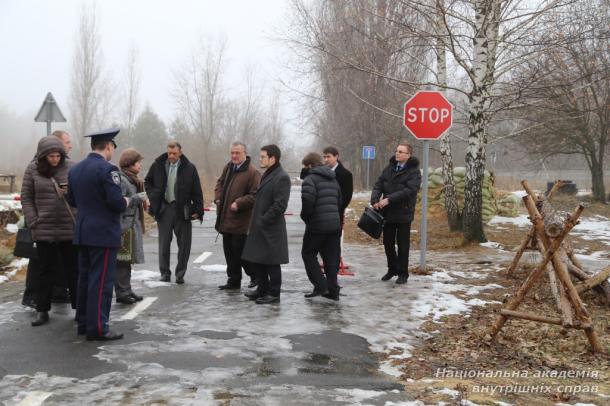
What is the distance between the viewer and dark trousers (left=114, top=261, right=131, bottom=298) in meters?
7.13

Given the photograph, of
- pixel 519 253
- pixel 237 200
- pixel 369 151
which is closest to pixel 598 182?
pixel 369 151

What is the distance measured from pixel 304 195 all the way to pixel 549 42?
22.7ft

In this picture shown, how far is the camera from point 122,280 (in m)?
7.21

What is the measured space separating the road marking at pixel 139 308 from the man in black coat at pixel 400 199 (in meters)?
3.30

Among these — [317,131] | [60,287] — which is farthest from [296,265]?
[317,131]

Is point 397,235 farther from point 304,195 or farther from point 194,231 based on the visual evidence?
point 194,231

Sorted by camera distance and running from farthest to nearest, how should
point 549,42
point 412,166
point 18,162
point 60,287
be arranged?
point 18,162, point 549,42, point 412,166, point 60,287

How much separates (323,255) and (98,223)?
10.0 ft

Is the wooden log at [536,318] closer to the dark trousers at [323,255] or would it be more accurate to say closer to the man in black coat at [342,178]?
the dark trousers at [323,255]

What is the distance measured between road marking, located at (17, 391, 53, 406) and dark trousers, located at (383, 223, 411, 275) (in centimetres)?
535

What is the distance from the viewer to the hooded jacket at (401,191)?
849 centimetres

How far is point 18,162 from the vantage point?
177ft

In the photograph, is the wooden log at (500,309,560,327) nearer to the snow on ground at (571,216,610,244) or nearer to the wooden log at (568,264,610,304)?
the wooden log at (568,264,610,304)

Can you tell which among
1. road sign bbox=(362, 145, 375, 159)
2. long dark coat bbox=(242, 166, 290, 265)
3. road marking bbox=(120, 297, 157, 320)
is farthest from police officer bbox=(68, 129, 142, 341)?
road sign bbox=(362, 145, 375, 159)
